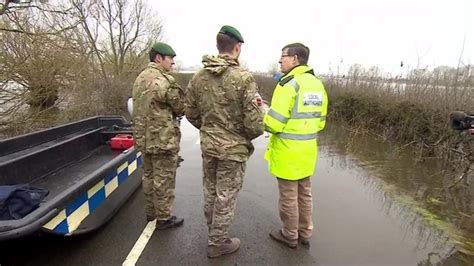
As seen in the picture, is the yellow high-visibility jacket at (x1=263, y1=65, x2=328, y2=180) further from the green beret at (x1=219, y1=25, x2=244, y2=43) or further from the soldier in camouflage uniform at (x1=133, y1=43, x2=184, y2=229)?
the soldier in camouflage uniform at (x1=133, y1=43, x2=184, y2=229)

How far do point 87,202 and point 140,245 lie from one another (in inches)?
26.9

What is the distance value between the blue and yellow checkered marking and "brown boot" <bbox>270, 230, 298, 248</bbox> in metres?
1.90

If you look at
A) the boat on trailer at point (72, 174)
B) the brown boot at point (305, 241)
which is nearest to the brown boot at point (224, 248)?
the brown boot at point (305, 241)

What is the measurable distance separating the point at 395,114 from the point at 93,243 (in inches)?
320

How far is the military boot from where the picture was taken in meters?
3.69

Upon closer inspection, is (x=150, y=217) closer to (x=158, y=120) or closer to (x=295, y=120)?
(x=158, y=120)

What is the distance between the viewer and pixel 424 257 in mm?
3303

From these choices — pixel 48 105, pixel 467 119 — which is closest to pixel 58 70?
pixel 48 105

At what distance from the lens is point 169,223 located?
374 cm

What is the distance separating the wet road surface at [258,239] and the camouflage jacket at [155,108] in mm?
1000

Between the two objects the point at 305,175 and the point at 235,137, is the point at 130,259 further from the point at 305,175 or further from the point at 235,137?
the point at 305,175

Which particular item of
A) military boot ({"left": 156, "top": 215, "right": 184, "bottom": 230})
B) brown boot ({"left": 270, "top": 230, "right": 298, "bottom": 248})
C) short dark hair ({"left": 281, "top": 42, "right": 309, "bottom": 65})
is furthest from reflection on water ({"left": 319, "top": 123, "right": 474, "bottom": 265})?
military boot ({"left": 156, "top": 215, "right": 184, "bottom": 230})

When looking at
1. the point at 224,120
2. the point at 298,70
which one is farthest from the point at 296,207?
the point at 298,70

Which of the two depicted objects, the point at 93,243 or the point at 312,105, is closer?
the point at 312,105
